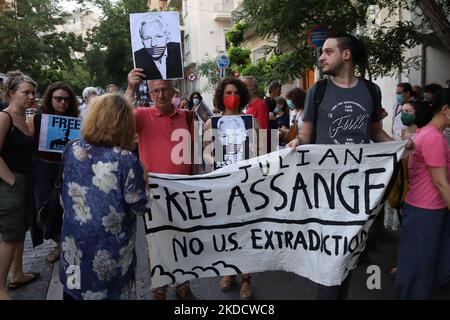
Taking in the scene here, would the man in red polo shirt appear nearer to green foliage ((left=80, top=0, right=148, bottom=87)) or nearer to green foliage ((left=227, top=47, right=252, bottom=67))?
green foliage ((left=227, top=47, right=252, bottom=67))

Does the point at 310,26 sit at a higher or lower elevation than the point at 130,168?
higher

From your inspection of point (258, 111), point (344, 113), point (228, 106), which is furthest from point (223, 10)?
point (344, 113)

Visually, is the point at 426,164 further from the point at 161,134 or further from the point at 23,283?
the point at 23,283

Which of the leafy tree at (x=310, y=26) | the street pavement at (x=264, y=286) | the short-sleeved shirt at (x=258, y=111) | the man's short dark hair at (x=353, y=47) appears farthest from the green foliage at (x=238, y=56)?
the man's short dark hair at (x=353, y=47)

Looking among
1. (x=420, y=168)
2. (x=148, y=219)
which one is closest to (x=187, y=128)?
(x=148, y=219)

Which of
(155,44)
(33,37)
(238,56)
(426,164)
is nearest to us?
(426,164)

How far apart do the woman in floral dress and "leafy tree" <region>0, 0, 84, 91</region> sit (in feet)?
83.2

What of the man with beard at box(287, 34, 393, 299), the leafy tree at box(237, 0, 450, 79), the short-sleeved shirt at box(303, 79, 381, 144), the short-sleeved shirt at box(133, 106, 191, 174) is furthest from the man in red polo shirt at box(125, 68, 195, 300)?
the leafy tree at box(237, 0, 450, 79)

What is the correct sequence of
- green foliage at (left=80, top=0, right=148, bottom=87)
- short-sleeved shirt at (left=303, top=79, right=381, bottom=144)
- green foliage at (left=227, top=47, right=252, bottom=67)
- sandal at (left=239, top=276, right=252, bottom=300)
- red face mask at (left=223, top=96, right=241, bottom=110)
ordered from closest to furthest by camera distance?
short-sleeved shirt at (left=303, top=79, right=381, bottom=144) → sandal at (left=239, top=276, right=252, bottom=300) → red face mask at (left=223, top=96, right=241, bottom=110) → green foliage at (left=227, top=47, right=252, bottom=67) → green foliage at (left=80, top=0, right=148, bottom=87)

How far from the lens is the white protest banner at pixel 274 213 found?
10.6 ft

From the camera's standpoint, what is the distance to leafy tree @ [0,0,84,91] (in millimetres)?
25375

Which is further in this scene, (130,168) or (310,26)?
(310,26)

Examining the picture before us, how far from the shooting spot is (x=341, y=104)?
3139mm

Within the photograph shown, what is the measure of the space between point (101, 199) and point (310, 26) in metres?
4.53
